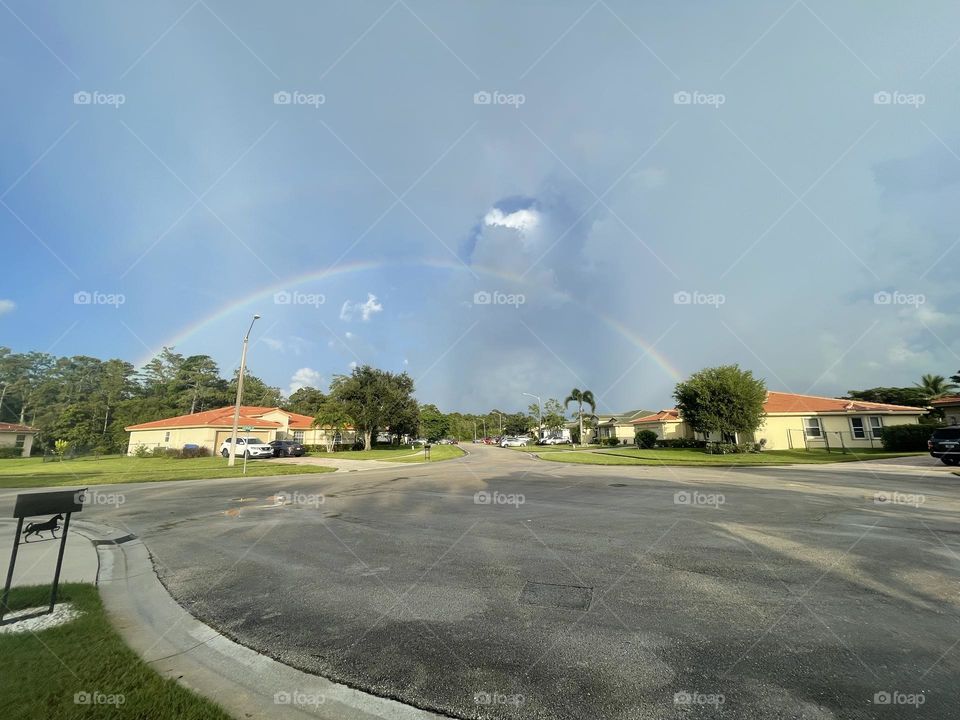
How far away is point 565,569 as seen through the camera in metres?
5.72

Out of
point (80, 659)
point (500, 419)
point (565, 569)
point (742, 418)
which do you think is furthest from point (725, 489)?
point (500, 419)

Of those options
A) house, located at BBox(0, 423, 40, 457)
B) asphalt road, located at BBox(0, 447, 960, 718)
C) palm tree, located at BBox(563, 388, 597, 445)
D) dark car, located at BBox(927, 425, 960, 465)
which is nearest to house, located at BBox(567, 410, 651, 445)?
palm tree, located at BBox(563, 388, 597, 445)

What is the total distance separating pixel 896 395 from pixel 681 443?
56493 mm

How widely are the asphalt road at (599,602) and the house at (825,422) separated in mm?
32872

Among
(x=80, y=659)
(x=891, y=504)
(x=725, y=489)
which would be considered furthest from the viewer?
Answer: (x=725, y=489)

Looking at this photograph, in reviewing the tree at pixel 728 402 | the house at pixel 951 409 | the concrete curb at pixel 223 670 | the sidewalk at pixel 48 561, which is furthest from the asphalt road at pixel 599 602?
the house at pixel 951 409

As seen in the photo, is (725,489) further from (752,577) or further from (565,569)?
(565,569)

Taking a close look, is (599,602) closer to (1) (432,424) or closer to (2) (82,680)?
(2) (82,680)

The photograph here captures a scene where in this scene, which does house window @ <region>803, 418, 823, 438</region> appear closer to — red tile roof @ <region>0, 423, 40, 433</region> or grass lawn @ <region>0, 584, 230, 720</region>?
grass lawn @ <region>0, 584, 230, 720</region>

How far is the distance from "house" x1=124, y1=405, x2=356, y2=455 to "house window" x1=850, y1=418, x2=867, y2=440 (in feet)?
178

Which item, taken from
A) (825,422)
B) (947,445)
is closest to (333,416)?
(947,445)

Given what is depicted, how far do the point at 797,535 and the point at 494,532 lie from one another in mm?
5538

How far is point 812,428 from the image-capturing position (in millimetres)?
37281

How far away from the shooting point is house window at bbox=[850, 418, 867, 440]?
35.5 meters
